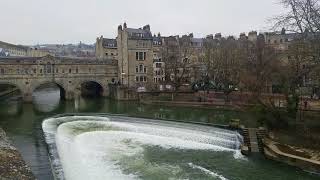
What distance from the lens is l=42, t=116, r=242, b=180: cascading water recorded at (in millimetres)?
23969

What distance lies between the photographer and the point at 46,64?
217 feet

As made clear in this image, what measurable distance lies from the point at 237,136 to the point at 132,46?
42.2 meters

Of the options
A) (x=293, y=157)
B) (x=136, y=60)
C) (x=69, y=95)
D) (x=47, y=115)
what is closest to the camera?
(x=293, y=157)

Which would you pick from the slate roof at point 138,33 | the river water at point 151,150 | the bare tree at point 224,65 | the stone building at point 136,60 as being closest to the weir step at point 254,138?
the river water at point 151,150

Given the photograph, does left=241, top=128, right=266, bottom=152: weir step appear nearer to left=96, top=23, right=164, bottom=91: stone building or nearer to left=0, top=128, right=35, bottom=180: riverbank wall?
left=0, top=128, right=35, bottom=180: riverbank wall

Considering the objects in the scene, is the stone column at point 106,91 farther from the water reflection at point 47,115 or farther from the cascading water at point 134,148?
the cascading water at point 134,148

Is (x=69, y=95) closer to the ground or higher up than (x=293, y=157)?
higher up

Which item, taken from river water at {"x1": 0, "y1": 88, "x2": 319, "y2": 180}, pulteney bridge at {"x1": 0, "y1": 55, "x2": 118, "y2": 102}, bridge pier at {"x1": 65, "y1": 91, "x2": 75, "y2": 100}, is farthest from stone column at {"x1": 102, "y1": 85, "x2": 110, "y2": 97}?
river water at {"x1": 0, "y1": 88, "x2": 319, "y2": 180}

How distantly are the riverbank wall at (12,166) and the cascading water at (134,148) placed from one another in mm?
1651

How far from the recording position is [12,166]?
22219 millimetres

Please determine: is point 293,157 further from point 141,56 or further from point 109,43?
point 109,43

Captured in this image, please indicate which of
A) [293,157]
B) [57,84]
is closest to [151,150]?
[293,157]

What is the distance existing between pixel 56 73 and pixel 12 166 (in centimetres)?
4631

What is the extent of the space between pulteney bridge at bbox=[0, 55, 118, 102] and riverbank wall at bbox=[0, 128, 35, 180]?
38816 millimetres
